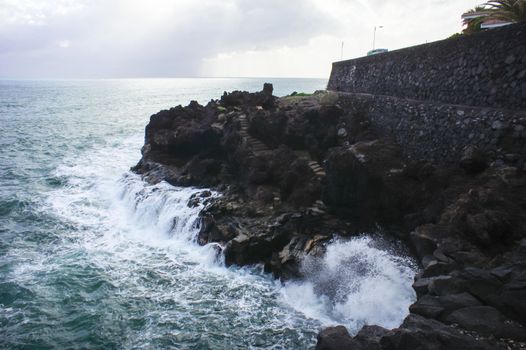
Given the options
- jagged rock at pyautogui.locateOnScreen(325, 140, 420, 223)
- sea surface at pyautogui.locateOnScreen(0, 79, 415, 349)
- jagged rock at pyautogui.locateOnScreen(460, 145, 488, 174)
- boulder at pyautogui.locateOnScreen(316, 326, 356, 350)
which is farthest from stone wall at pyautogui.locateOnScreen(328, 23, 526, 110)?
boulder at pyautogui.locateOnScreen(316, 326, 356, 350)

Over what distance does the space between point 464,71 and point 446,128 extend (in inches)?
105

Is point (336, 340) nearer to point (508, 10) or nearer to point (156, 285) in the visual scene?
point (156, 285)

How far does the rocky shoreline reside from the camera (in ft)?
27.7

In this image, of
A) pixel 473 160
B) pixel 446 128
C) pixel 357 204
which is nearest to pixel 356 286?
pixel 357 204

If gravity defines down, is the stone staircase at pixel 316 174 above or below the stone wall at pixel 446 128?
below

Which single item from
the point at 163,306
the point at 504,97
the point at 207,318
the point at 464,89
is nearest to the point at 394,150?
the point at 464,89

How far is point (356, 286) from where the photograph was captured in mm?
14516

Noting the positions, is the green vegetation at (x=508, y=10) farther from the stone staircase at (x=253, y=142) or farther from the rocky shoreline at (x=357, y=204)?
the stone staircase at (x=253, y=142)

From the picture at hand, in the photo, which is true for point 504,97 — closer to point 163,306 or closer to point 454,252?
point 454,252

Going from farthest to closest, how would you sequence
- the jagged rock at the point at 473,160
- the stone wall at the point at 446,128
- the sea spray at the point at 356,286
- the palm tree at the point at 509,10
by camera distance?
the palm tree at the point at 509,10 < the jagged rock at the point at 473,160 < the stone wall at the point at 446,128 < the sea spray at the point at 356,286

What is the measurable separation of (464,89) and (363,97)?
842cm

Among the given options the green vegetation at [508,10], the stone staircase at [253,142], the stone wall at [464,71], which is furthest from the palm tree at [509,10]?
the stone staircase at [253,142]

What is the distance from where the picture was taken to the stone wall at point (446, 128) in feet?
43.9

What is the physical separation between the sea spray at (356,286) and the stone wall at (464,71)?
7522 mm
